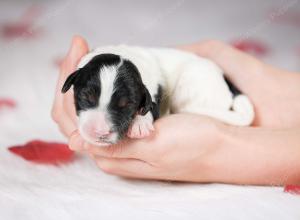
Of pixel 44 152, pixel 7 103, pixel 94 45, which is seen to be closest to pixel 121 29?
pixel 94 45

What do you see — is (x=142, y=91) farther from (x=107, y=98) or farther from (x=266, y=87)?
(x=266, y=87)

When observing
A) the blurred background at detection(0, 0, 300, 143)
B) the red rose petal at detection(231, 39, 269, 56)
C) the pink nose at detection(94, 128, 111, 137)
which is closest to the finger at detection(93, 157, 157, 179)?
the pink nose at detection(94, 128, 111, 137)

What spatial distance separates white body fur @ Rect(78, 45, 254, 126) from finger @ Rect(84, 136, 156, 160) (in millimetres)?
432

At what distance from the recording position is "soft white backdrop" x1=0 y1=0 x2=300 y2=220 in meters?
2.03

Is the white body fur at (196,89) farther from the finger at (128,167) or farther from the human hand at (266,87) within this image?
the finger at (128,167)

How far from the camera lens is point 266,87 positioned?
2775 millimetres

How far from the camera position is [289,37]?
4574 mm

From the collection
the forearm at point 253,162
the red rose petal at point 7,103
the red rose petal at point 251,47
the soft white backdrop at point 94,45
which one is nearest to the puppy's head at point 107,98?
the soft white backdrop at point 94,45

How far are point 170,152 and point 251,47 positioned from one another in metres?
2.30

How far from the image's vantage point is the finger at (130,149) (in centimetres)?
216

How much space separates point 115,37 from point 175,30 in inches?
21.6

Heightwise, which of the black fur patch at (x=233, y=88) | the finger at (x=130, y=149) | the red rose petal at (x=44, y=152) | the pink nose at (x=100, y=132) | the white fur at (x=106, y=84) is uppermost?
the white fur at (x=106, y=84)

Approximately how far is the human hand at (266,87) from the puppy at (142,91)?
111 millimetres

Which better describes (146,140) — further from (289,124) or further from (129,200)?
(289,124)
